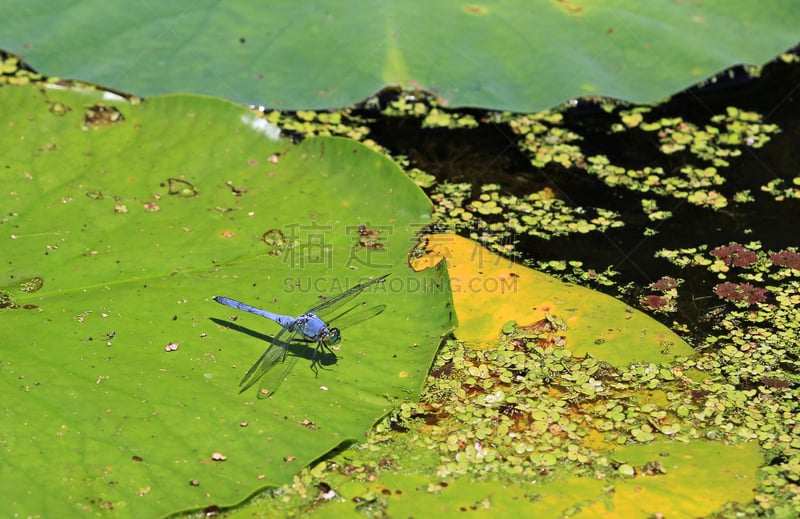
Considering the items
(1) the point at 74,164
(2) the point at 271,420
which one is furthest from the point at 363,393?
(1) the point at 74,164

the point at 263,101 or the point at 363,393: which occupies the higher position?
the point at 263,101

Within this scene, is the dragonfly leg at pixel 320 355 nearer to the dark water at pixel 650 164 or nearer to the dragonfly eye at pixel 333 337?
the dragonfly eye at pixel 333 337

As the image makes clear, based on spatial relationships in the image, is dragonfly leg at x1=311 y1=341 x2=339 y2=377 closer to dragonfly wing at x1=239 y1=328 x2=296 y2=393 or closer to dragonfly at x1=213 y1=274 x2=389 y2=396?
dragonfly at x1=213 y1=274 x2=389 y2=396

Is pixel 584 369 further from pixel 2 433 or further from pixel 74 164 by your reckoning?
pixel 74 164

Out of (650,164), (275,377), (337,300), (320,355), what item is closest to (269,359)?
(275,377)

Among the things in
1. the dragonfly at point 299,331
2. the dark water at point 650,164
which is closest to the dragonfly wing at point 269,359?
the dragonfly at point 299,331

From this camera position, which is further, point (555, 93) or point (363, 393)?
point (555, 93)

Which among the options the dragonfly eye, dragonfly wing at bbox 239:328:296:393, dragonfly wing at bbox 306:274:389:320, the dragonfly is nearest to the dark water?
dragonfly wing at bbox 306:274:389:320
